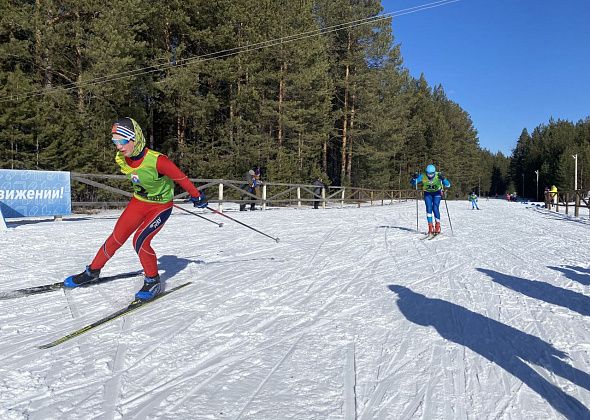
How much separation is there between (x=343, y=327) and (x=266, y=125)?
2934 centimetres

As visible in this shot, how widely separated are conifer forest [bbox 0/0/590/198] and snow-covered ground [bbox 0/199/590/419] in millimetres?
14410

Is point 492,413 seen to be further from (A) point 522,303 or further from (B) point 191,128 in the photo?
(B) point 191,128

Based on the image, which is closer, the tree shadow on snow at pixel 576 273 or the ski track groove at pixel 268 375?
the ski track groove at pixel 268 375

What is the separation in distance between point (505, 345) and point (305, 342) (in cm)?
160

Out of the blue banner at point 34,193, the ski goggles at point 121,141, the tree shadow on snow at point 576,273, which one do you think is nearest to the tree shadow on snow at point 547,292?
the tree shadow on snow at point 576,273

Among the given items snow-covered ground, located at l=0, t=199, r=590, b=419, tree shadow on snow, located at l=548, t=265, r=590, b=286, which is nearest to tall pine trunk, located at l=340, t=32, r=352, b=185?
tree shadow on snow, located at l=548, t=265, r=590, b=286

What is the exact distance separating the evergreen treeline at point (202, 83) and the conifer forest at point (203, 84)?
9 cm

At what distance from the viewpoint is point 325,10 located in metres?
35.4

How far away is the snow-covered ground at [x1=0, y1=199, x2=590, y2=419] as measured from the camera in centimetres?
244

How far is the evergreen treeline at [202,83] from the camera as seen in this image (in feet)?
61.0

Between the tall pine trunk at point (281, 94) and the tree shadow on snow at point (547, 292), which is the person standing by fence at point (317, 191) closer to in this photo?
Result: the tall pine trunk at point (281, 94)

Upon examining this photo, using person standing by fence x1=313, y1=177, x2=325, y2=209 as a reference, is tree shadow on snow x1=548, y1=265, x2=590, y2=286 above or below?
below

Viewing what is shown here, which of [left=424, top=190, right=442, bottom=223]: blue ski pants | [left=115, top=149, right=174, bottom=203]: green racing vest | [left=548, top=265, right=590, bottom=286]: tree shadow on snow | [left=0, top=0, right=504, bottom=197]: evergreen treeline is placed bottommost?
[left=548, top=265, right=590, bottom=286]: tree shadow on snow

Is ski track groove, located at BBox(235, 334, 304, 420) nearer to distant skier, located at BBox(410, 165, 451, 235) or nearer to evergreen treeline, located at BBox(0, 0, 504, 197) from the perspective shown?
distant skier, located at BBox(410, 165, 451, 235)
